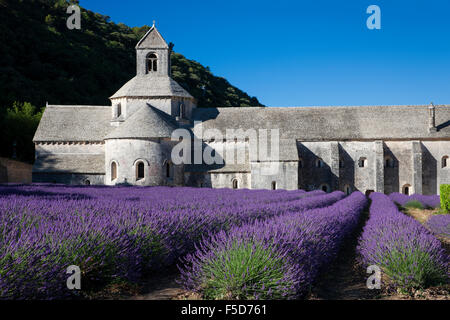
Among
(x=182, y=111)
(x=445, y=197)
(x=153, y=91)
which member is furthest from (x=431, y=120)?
(x=153, y=91)

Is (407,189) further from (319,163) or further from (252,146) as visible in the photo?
(252,146)

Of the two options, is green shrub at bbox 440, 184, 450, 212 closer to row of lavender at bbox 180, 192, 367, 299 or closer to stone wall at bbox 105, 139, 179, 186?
row of lavender at bbox 180, 192, 367, 299

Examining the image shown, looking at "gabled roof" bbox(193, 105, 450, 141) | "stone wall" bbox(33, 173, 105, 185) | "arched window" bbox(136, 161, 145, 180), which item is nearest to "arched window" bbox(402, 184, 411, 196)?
"gabled roof" bbox(193, 105, 450, 141)

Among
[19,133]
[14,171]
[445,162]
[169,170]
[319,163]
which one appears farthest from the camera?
[19,133]

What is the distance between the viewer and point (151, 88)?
119 feet

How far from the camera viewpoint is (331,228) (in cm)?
842

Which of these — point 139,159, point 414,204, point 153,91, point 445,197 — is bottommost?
point 414,204

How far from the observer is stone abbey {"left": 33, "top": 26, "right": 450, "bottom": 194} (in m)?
32.5

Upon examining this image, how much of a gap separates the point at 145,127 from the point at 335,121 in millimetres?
17486

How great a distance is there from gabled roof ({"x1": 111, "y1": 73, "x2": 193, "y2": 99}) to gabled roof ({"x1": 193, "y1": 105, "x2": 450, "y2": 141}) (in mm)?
3224

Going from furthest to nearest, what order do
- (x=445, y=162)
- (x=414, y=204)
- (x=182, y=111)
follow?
(x=182, y=111), (x=445, y=162), (x=414, y=204)
